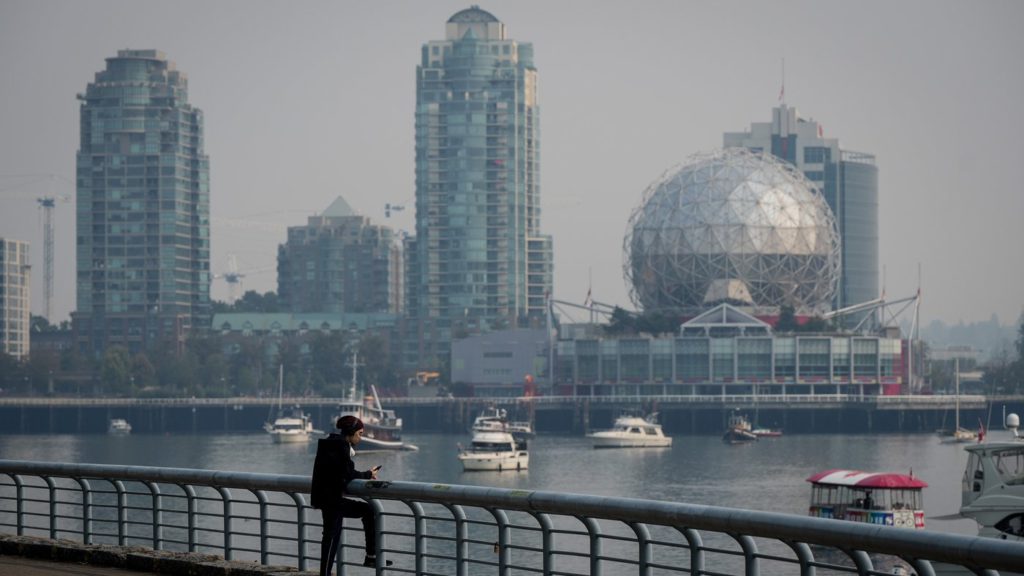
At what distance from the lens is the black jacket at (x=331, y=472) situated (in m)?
20.5

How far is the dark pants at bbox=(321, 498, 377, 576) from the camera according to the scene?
67.5 feet

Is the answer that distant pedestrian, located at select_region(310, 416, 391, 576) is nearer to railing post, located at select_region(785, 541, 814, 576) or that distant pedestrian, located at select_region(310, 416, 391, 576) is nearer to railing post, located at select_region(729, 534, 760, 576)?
railing post, located at select_region(729, 534, 760, 576)

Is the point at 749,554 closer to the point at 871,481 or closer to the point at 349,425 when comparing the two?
the point at 349,425

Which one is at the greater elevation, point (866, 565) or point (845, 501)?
point (866, 565)

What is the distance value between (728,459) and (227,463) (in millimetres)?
37188

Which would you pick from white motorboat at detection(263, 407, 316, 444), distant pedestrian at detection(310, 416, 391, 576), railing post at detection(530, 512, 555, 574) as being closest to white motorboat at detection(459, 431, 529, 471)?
white motorboat at detection(263, 407, 316, 444)

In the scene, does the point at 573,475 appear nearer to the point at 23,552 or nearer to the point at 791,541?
the point at 23,552

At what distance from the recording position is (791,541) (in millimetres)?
16094

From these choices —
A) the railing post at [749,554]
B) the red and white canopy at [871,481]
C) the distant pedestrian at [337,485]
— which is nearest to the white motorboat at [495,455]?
the red and white canopy at [871,481]

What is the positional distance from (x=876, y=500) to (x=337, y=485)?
57.3 m

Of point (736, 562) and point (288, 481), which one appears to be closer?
point (288, 481)

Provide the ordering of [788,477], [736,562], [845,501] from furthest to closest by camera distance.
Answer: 1. [788,477]
2. [845,501]
3. [736,562]

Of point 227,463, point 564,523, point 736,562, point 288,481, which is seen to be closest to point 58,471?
point 288,481

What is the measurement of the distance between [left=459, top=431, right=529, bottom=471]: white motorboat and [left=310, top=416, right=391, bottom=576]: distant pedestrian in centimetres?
10486
